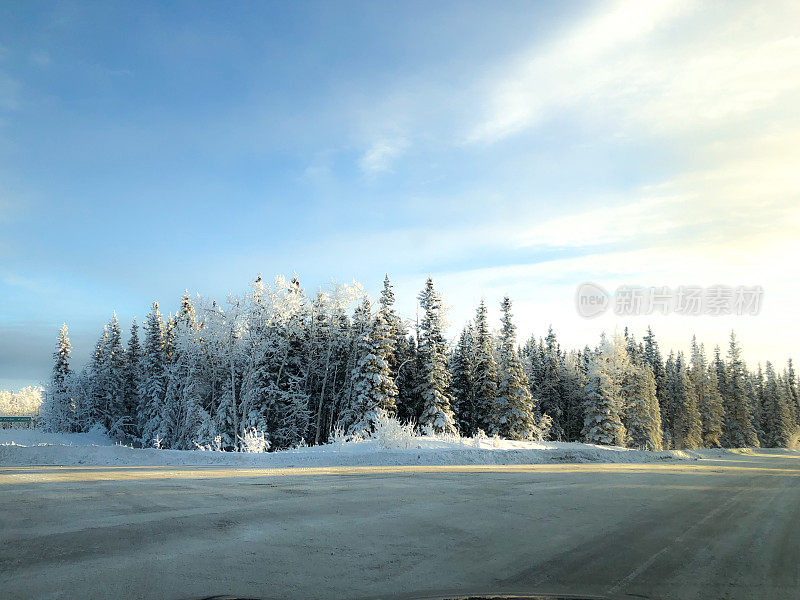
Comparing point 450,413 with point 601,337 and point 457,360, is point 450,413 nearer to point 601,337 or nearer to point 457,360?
point 457,360

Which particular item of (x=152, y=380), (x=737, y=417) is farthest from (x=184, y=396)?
(x=737, y=417)

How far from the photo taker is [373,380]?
1545 inches

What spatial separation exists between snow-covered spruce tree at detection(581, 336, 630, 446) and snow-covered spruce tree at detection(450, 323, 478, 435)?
10815mm

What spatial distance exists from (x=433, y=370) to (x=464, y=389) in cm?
958

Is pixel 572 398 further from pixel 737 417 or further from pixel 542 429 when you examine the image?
pixel 737 417

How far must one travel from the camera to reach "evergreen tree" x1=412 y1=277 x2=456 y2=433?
135ft

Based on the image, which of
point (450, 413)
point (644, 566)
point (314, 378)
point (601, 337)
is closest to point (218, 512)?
point (644, 566)

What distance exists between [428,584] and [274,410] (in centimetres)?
4127

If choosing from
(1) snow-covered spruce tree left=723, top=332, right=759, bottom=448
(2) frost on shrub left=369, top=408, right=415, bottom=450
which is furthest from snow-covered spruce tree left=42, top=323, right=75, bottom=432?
(1) snow-covered spruce tree left=723, top=332, right=759, bottom=448

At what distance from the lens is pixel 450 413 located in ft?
140

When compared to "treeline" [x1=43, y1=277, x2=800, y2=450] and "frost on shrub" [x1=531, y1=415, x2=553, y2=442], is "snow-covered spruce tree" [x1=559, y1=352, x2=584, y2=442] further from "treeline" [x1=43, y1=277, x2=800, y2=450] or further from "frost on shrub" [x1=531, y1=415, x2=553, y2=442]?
"frost on shrub" [x1=531, y1=415, x2=553, y2=442]

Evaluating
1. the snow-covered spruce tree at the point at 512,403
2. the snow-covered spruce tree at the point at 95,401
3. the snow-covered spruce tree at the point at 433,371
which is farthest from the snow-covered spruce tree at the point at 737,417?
the snow-covered spruce tree at the point at 95,401

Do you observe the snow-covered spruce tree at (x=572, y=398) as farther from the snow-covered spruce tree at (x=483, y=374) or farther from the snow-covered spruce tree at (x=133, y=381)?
the snow-covered spruce tree at (x=133, y=381)

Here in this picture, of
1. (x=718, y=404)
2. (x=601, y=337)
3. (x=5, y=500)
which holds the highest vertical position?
(x=601, y=337)
